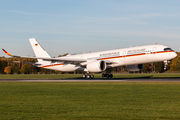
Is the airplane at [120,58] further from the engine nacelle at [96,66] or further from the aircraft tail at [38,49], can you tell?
the aircraft tail at [38,49]

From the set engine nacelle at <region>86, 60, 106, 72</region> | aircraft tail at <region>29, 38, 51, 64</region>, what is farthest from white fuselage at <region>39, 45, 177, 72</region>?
aircraft tail at <region>29, 38, 51, 64</region>

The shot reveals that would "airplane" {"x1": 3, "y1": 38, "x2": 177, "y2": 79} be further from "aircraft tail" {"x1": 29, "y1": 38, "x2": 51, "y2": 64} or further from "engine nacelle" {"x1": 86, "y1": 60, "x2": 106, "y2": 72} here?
"aircraft tail" {"x1": 29, "y1": 38, "x2": 51, "y2": 64}

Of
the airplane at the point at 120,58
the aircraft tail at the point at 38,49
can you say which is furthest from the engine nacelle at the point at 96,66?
the aircraft tail at the point at 38,49

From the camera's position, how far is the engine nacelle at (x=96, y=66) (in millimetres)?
38062

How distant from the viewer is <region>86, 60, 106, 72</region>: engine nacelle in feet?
125

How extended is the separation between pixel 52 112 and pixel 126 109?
3.19m

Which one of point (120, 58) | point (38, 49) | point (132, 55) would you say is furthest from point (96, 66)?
point (38, 49)

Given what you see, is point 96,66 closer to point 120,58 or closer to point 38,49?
point 120,58

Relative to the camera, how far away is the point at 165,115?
353 inches

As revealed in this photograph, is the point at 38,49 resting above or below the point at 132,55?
above

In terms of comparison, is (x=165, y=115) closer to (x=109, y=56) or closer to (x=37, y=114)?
A: (x=37, y=114)

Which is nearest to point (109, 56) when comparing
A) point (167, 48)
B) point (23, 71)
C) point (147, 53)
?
point (147, 53)

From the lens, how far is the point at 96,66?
3812 cm

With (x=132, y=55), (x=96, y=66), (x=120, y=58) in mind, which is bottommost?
(x=96, y=66)
